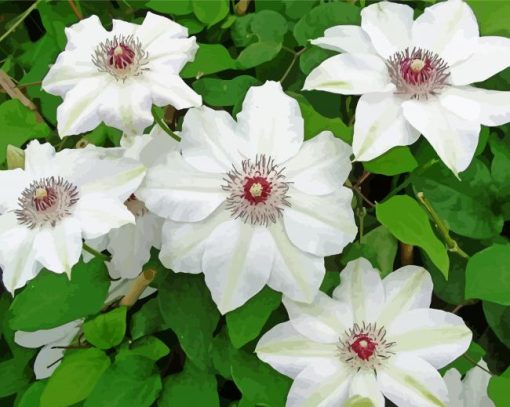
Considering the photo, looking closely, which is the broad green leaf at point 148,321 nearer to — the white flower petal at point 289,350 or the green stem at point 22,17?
the white flower petal at point 289,350

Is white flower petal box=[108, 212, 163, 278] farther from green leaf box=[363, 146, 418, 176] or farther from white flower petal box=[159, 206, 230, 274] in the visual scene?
green leaf box=[363, 146, 418, 176]

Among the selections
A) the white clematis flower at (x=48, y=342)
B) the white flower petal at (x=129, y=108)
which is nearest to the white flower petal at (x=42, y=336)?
the white clematis flower at (x=48, y=342)

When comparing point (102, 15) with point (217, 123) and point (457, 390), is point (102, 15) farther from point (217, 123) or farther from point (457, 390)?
point (457, 390)

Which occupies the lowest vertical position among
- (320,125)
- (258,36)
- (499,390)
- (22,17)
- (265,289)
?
(499,390)

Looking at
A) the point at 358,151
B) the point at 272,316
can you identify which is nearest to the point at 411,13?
the point at 358,151

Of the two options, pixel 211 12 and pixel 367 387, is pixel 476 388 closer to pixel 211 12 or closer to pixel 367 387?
pixel 367 387

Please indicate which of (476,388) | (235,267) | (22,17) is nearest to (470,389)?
(476,388)
